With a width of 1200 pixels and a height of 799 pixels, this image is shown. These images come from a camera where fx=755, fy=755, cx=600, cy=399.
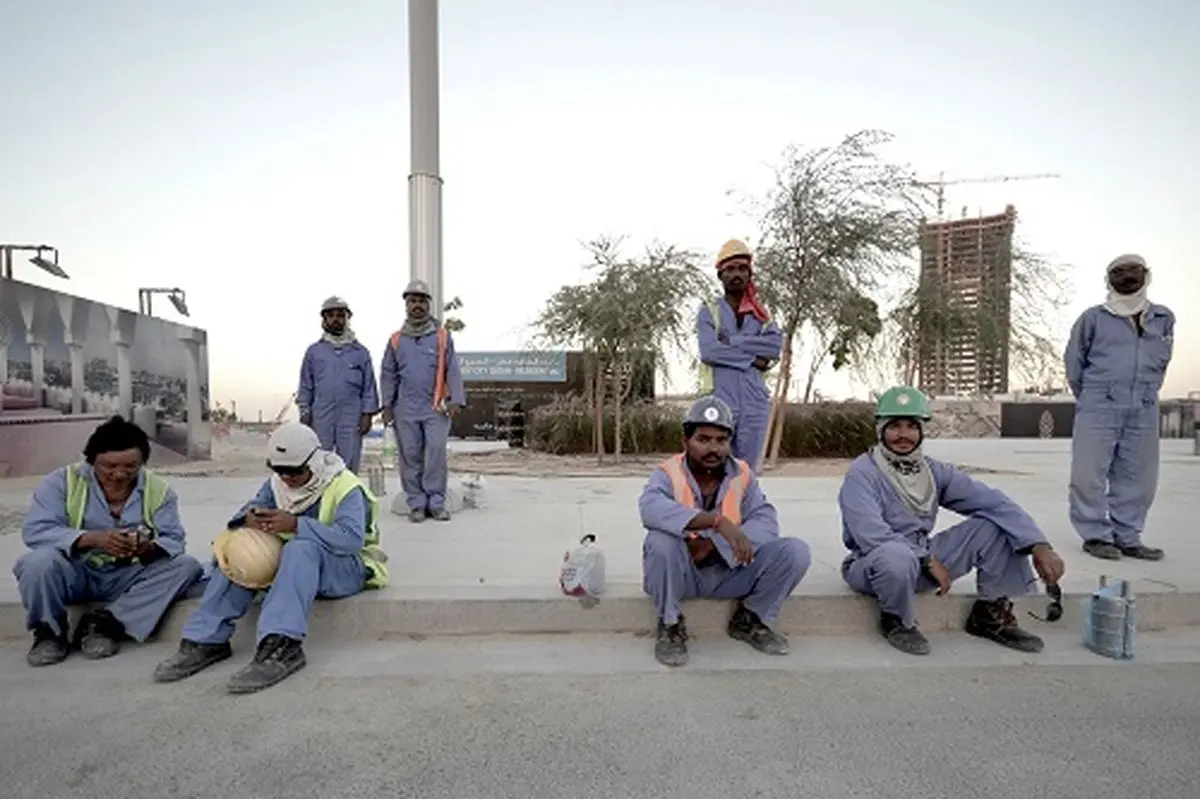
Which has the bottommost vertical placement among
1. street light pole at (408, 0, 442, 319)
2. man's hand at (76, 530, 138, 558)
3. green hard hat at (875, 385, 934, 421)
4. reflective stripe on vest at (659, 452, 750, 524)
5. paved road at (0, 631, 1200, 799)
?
paved road at (0, 631, 1200, 799)

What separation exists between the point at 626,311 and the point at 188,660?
9.76 meters

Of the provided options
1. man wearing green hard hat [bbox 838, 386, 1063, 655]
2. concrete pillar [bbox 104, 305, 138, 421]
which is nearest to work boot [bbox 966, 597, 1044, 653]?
man wearing green hard hat [bbox 838, 386, 1063, 655]

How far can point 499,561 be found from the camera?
4680mm

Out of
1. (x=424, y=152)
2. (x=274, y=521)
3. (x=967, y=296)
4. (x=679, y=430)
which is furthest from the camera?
(x=679, y=430)

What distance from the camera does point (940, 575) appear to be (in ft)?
12.0

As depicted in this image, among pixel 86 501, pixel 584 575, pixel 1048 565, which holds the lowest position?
pixel 584 575

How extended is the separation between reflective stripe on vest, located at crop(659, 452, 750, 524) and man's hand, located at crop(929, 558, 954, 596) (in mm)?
960

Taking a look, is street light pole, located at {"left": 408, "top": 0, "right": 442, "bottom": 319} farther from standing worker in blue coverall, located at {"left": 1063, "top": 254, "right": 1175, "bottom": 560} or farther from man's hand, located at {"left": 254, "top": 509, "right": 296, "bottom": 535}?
standing worker in blue coverall, located at {"left": 1063, "top": 254, "right": 1175, "bottom": 560}

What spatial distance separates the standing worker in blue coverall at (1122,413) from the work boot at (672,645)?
3.17 meters

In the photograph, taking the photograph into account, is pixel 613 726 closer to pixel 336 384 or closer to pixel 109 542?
pixel 109 542

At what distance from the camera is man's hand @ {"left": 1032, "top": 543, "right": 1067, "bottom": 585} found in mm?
3408

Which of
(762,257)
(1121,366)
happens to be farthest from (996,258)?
(1121,366)

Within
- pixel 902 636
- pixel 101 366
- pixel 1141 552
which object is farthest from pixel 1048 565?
pixel 101 366

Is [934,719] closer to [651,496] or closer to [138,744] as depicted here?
[651,496]
